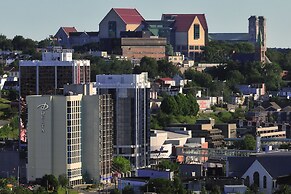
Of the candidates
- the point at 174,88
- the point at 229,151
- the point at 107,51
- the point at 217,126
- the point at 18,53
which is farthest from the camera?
the point at 107,51

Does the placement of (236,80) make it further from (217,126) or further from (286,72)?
(217,126)

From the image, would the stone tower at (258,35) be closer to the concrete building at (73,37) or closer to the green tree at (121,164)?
the concrete building at (73,37)

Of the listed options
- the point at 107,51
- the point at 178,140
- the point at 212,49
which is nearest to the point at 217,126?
the point at 178,140

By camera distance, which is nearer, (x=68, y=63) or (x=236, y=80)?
(x=68, y=63)

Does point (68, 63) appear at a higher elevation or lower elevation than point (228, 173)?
higher

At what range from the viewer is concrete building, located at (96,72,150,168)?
118 ft

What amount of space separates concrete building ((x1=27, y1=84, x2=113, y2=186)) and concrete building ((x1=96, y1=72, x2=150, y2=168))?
290 centimetres

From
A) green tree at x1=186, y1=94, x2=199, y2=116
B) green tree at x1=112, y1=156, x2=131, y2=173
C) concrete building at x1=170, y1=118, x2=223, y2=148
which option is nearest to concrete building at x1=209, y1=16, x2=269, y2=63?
green tree at x1=186, y1=94, x2=199, y2=116

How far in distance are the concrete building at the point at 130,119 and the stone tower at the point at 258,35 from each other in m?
29.2

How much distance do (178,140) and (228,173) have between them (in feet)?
31.4

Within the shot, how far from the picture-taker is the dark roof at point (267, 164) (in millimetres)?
29906

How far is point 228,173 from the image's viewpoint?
30609mm

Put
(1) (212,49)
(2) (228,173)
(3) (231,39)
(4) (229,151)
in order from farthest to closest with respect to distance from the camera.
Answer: (3) (231,39)
(1) (212,49)
(4) (229,151)
(2) (228,173)

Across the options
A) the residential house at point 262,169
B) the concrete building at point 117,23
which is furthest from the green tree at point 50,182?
the concrete building at point 117,23
